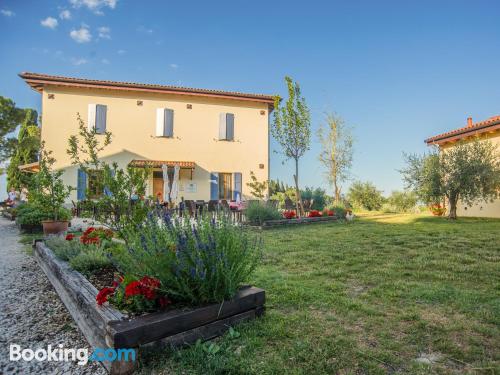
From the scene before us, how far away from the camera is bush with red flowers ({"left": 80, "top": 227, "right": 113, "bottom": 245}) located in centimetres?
423

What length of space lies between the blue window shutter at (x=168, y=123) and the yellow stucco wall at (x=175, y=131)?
21 cm

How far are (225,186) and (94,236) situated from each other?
1195 cm

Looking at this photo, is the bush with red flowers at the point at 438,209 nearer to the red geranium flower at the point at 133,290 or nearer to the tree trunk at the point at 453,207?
the tree trunk at the point at 453,207

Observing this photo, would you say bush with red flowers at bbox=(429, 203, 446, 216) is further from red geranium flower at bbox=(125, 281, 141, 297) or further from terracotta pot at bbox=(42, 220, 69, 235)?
red geranium flower at bbox=(125, 281, 141, 297)

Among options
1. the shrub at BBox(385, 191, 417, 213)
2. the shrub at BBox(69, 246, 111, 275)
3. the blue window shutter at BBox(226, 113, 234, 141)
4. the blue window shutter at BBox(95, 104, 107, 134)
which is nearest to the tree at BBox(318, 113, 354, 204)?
the shrub at BBox(385, 191, 417, 213)

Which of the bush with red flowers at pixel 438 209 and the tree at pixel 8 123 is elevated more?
the tree at pixel 8 123

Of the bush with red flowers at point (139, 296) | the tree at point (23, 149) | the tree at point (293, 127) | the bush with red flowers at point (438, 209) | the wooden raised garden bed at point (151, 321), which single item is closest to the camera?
the wooden raised garden bed at point (151, 321)

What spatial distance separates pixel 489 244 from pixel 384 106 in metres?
11.8

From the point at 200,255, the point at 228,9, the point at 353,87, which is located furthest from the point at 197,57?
the point at 200,255

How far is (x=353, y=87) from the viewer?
16.3 meters

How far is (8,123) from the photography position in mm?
22906

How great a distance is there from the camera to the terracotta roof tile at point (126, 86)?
13.5 m

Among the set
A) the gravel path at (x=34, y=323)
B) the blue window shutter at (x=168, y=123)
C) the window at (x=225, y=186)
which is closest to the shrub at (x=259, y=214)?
the gravel path at (x=34, y=323)

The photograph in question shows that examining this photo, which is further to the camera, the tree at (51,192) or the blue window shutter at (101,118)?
the blue window shutter at (101,118)
